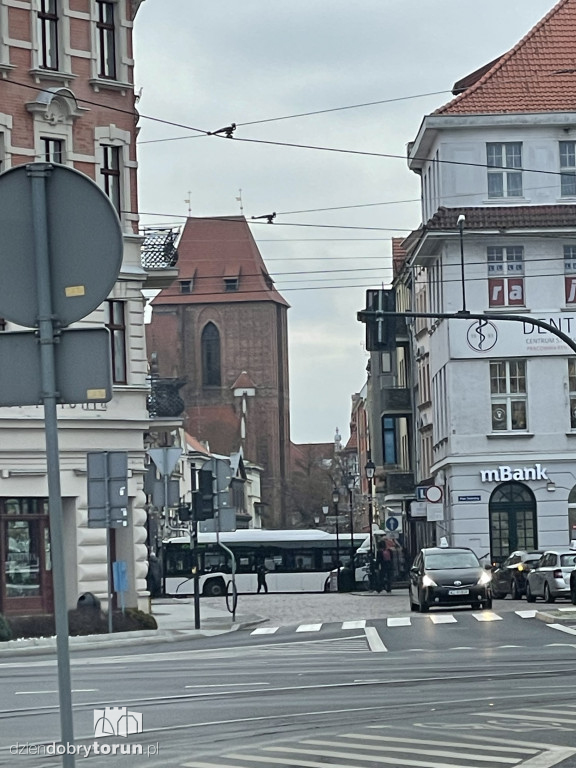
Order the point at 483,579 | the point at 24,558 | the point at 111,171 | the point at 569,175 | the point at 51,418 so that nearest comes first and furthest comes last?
the point at 51,418, the point at 24,558, the point at 111,171, the point at 483,579, the point at 569,175

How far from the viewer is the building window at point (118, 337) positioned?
113 feet

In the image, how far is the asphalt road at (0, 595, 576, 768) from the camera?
10.6 metres

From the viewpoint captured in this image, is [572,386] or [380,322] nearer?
[380,322]

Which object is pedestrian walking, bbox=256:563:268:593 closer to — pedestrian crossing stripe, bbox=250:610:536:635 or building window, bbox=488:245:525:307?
building window, bbox=488:245:525:307

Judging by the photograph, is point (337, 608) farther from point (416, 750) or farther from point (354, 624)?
point (416, 750)

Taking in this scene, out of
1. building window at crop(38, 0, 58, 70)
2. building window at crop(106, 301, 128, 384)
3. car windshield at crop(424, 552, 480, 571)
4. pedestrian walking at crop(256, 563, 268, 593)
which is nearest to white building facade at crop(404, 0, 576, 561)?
pedestrian walking at crop(256, 563, 268, 593)

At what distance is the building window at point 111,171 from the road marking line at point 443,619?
11.0 meters

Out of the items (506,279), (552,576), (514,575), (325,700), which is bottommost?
(514,575)

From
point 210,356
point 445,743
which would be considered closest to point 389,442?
point 445,743

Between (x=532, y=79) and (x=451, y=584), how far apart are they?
27.8 meters

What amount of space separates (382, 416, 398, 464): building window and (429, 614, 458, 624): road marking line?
43.3 metres

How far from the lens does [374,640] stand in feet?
82.6

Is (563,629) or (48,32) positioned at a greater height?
(48,32)

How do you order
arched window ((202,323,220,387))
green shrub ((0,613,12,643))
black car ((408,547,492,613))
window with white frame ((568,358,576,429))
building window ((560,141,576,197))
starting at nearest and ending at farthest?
green shrub ((0,613,12,643))
black car ((408,547,492,613))
window with white frame ((568,358,576,429))
building window ((560,141,576,197))
arched window ((202,323,220,387))
